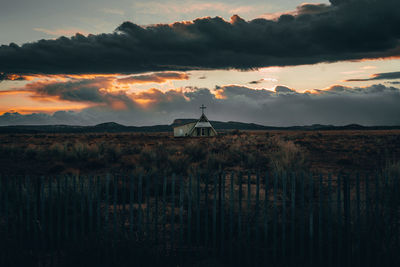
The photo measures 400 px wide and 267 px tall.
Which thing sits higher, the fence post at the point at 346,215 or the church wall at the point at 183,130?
the church wall at the point at 183,130

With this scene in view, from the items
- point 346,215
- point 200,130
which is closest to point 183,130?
point 200,130

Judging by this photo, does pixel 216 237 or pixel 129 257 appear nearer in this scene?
pixel 129 257

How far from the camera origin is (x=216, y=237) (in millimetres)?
6699

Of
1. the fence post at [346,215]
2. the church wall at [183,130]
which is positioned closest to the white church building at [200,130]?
the church wall at [183,130]

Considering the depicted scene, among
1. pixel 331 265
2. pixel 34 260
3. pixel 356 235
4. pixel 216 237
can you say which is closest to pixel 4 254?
pixel 34 260

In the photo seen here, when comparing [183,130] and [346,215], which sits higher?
[183,130]

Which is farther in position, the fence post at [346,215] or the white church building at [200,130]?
the white church building at [200,130]

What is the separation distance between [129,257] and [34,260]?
1.80 metres

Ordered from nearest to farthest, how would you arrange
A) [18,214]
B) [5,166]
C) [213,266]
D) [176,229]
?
[213,266]
[18,214]
[176,229]
[5,166]

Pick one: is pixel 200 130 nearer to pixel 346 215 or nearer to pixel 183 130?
pixel 183 130

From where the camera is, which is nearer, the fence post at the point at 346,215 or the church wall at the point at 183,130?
the fence post at the point at 346,215

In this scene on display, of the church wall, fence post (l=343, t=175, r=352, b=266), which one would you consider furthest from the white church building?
fence post (l=343, t=175, r=352, b=266)

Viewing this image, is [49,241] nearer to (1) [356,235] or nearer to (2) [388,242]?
(1) [356,235]

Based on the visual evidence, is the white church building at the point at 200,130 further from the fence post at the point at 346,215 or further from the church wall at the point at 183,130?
the fence post at the point at 346,215
